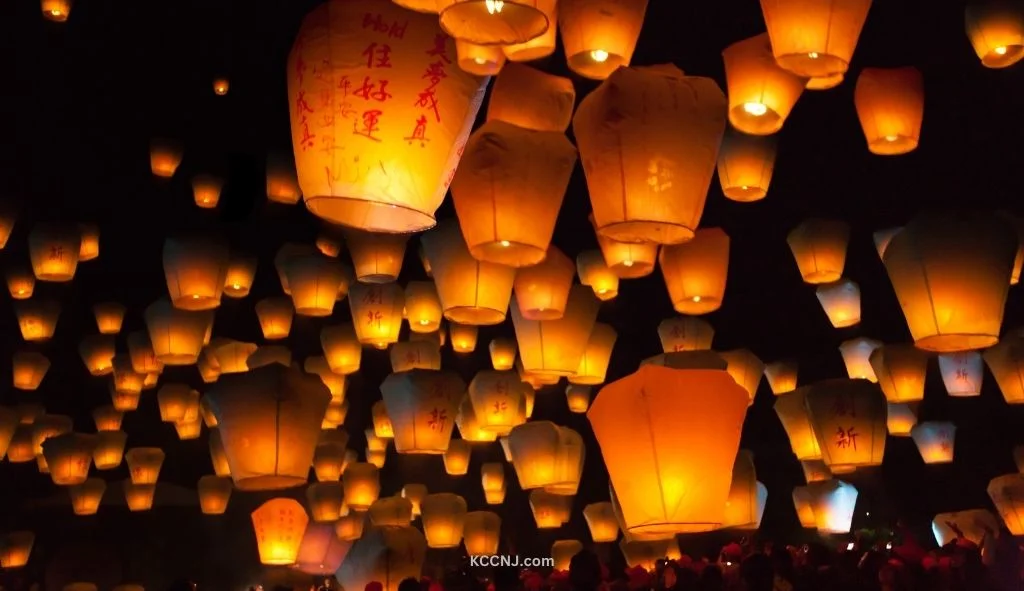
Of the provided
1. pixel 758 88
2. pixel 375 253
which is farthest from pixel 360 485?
pixel 758 88

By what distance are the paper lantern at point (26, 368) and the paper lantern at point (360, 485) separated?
3.32m

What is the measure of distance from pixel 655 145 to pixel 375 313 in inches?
190

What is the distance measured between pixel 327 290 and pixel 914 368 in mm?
4501

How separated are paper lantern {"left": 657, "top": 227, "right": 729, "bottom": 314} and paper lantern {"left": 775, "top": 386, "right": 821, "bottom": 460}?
2160 millimetres

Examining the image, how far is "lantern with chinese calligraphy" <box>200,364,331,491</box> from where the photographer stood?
495cm

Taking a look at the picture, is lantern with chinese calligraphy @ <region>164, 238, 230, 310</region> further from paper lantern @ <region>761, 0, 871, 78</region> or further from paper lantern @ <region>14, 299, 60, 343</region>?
paper lantern @ <region>761, 0, 871, 78</region>

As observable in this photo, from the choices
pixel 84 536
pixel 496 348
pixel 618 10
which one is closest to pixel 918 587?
pixel 618 10

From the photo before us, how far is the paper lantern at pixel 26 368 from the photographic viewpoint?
11.1 metres

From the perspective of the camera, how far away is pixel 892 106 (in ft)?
19.4

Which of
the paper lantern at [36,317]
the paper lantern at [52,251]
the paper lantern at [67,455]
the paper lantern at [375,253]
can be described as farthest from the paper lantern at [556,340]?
the paper lantern at [67,455]

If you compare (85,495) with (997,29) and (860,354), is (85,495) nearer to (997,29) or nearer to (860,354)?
(860,354)

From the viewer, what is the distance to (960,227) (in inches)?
177

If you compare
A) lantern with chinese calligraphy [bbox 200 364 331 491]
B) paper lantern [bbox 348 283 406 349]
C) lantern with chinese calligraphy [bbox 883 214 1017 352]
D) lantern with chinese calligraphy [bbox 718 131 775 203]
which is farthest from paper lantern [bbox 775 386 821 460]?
lantern with chinese calligraphy [bbox 200 364 331 491]

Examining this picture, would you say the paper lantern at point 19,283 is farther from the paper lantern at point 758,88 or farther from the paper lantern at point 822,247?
the paper lantern at point 758,88
